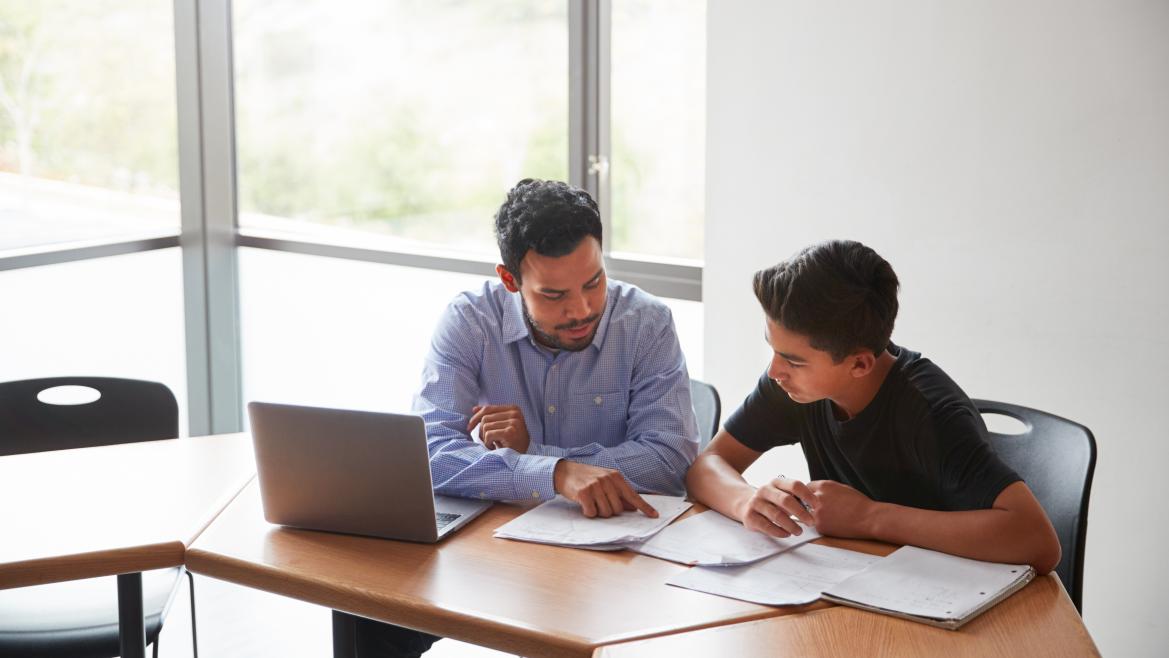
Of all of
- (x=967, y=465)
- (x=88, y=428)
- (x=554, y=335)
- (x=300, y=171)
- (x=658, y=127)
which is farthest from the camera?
(x=300, y=171)

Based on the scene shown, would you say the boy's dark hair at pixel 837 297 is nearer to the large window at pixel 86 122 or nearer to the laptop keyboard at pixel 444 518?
the laptop keyboard at pixel 444 518

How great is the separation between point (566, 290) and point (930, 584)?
2.72 feet

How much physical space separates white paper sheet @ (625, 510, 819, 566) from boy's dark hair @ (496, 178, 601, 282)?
55 cm

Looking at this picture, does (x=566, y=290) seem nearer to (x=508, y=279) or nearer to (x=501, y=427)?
(x=508, y=279)

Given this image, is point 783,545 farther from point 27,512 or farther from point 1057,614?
point 27,512

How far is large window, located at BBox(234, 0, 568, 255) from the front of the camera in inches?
150

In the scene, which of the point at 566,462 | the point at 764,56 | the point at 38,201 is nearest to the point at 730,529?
the point at 566,462

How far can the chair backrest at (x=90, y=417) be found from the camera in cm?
264

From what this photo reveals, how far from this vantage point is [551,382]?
2.28 meters

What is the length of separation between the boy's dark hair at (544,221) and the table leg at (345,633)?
0.70 m

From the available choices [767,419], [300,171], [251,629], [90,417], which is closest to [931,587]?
[767,419]

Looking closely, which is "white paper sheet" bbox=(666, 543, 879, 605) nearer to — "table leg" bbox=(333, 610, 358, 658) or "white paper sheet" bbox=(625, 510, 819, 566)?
"white paper sheet" bbox=(625, 510, 819, 566)

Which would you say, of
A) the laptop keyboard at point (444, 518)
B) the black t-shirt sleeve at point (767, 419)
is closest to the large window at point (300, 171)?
the black t-shirt sleeve at point (767, 419)

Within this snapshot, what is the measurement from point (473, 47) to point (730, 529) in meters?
2.44
